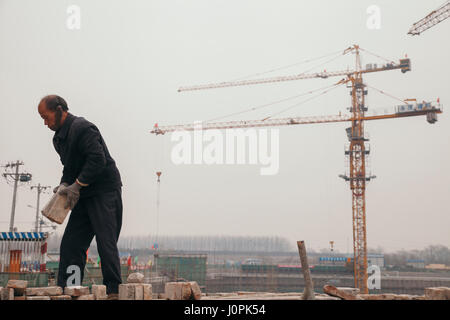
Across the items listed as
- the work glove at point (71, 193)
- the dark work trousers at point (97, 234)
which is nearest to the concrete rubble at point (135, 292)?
the dark work trousers at point (97, 234)

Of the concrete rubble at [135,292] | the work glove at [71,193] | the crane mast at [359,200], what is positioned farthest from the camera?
the crane mast at [359,200]

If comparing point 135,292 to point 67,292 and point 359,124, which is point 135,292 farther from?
point 359,124

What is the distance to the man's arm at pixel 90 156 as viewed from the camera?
325 centimetres

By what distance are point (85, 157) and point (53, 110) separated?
423mm

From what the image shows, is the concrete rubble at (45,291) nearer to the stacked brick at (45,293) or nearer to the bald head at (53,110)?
the stacked brick at (45,293)

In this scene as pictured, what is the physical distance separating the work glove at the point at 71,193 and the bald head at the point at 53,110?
0.50m

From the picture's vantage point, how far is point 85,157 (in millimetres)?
3348

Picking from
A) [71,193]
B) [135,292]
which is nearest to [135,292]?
[135,292]

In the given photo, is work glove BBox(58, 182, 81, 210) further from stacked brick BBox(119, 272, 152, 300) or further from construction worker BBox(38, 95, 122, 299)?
stacked brick BBox(119, 272, 152, 300)

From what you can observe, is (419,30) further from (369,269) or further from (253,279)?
(253,279)
